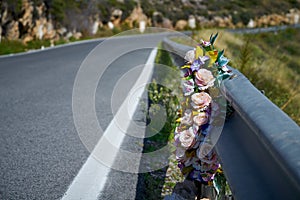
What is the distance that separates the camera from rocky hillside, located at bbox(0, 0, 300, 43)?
1772 centimetres

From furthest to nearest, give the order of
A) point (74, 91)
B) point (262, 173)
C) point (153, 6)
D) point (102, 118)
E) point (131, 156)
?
1. point (153, 6)
2. point (74, 91)
3. point (102, 118)
4. point (131, 156)
5. point (262, 173)

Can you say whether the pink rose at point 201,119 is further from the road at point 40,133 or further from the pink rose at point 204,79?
the road at point 40,133

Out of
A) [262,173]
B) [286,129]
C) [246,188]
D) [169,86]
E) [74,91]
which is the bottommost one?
[74,91]

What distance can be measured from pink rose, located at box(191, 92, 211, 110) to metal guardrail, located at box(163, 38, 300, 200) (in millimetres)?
123

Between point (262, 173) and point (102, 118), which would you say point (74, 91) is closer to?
point (102, 118)

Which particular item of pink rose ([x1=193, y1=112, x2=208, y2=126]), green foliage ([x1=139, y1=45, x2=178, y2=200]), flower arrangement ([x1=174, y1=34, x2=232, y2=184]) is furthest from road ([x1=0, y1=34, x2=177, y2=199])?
pink rose ([x1=193, y1=112, x2=208, y2=126])

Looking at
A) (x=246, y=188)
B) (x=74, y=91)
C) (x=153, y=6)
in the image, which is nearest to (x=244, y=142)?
(x=246, y=188)

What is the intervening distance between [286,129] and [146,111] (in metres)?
3.80

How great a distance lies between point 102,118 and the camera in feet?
16.2

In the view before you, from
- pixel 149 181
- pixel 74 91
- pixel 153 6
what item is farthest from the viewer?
pixel 153 6

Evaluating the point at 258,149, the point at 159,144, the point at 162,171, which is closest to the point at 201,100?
the point at 258,149

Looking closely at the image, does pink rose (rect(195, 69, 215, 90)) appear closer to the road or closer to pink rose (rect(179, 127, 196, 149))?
pink rose (rect(179, 127, 196, 149))

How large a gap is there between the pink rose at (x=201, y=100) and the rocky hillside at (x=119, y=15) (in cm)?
1421

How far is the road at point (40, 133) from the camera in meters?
2.88
